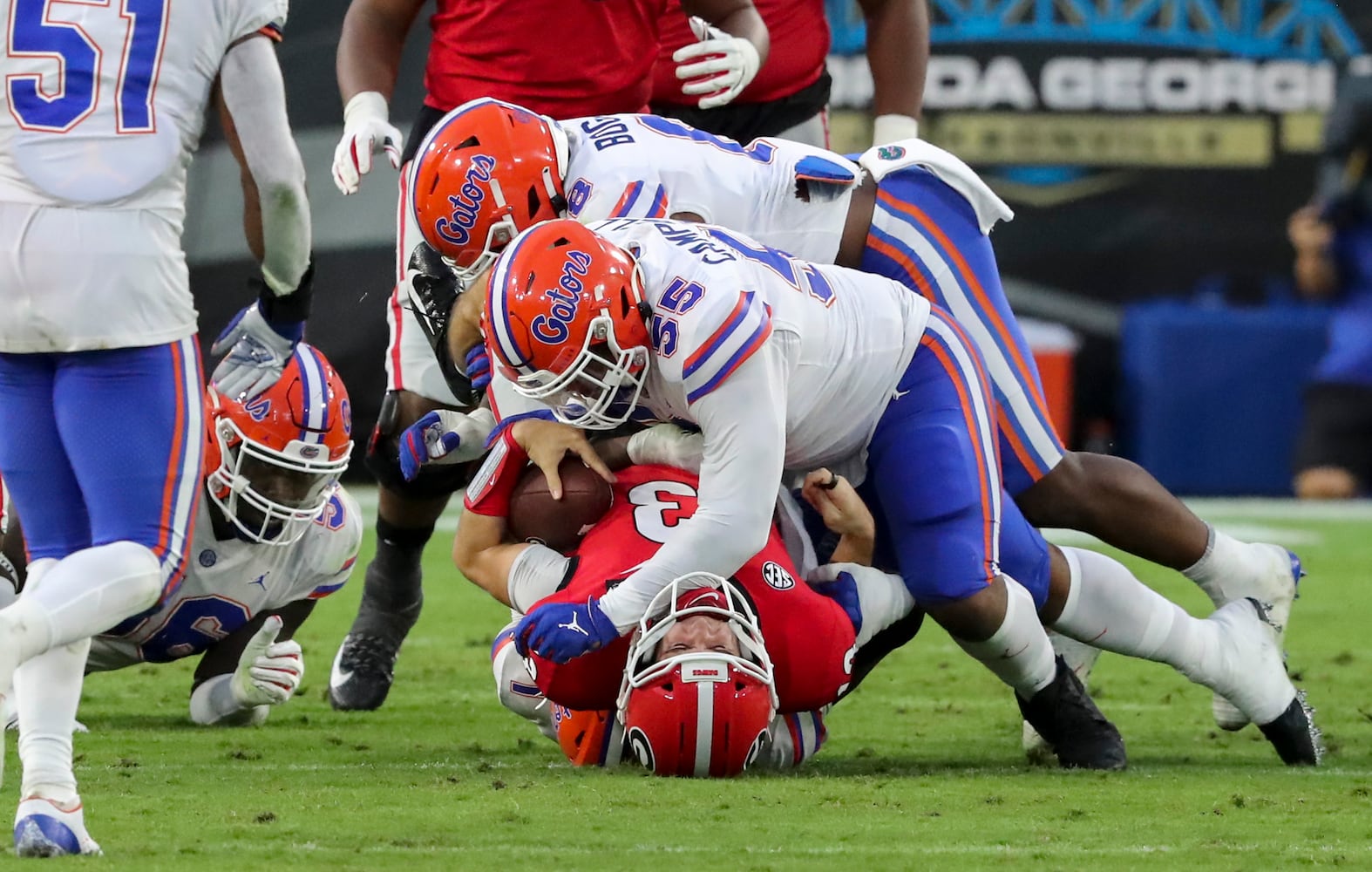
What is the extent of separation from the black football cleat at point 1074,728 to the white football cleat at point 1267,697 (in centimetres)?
25

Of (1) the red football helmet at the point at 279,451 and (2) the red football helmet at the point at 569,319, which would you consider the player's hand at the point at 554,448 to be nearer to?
(2) the red football helmet at the point at 569,319

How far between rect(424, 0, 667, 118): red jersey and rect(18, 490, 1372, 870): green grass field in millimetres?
1341

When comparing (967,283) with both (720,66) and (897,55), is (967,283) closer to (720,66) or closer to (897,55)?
(720,66)

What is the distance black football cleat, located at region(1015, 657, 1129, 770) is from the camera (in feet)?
12.2

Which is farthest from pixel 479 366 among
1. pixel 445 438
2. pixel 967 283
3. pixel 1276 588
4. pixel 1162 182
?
pixel 1162 182

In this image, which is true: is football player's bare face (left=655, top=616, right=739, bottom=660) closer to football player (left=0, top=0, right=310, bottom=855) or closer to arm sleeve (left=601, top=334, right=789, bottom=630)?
arm sleeve (left=601, top=334, right=789, bottom=630)

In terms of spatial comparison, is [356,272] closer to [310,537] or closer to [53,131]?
[310,537]

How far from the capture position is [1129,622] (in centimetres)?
375

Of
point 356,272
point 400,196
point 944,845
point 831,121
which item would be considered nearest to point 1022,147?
point 831,121

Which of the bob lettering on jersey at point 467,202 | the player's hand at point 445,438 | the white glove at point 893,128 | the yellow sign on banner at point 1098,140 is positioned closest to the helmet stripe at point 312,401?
the player's hand at point 445,438

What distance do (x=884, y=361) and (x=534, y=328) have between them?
2.20 feet

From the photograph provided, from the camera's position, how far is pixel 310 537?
4398mm

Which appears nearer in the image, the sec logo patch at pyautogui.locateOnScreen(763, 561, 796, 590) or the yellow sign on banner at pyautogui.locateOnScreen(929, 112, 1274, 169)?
the sec logo patch at pyautogui.locateOnScreen(763, 561, 796, 590)

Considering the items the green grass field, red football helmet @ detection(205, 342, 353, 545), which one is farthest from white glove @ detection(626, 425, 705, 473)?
red football helmet @ detection(205, 342, 353, 545)
